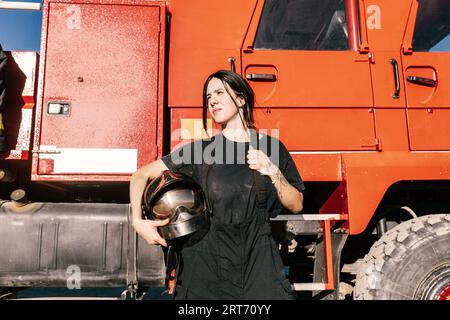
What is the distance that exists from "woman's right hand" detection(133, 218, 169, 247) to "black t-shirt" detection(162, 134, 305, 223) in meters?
0.30

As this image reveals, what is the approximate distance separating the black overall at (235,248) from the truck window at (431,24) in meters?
2.44

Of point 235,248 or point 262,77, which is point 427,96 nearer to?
point 262,77

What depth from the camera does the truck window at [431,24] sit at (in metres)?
3.21

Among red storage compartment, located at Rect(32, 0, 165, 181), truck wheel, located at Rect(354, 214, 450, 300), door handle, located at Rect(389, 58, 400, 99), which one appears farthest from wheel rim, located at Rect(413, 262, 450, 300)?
red storage compartment, located at Rect(32, 0, 165, 181)

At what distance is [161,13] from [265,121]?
125 centimetres

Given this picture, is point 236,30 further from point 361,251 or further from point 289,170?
point 361,251

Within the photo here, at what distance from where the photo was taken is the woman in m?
1.66

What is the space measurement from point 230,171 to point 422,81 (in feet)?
6.75

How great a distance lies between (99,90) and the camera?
9.43 feet

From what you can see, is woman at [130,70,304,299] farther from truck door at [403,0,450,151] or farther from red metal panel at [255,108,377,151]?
truck door at [403,0,450,151]

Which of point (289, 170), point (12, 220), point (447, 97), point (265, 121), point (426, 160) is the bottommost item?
point (12, 220)

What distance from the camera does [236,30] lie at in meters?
3.00

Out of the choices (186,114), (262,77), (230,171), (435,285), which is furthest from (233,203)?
(435,285)
